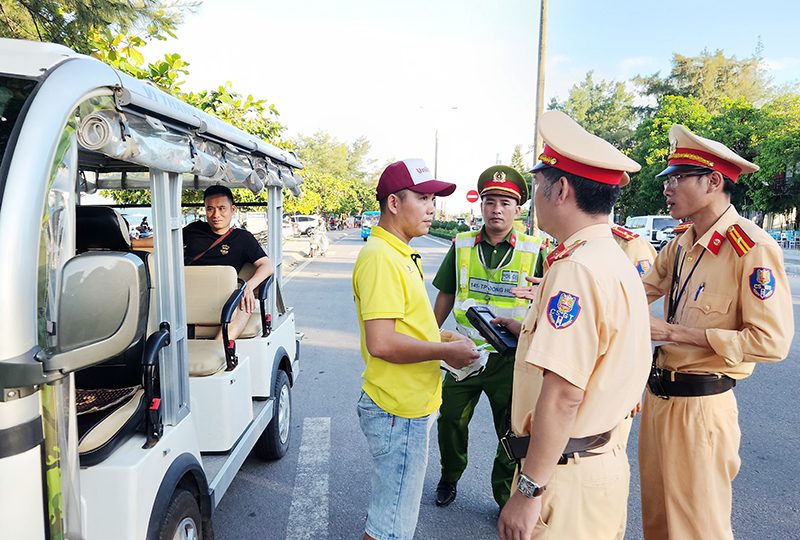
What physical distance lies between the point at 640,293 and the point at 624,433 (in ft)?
1.76

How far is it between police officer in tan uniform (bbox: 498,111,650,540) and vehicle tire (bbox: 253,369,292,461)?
239 centimetres

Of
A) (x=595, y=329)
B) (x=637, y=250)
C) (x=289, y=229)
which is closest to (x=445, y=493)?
(x=637, y=250)

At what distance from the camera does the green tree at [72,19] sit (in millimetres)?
5488

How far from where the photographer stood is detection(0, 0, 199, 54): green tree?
5488 millimetres

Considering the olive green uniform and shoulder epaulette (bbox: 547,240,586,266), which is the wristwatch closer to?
shoulder epaulette (bbox: 547,240,586,266)

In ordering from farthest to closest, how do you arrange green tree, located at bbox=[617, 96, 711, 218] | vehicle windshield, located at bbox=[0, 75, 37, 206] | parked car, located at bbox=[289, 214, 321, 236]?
parked car, located at bbox=[289, 214, 321, 236], green tree, located at bbox=[617, 96, 711, 218], vehicle windshield, located at bbox=[0, 75, 37, 206]

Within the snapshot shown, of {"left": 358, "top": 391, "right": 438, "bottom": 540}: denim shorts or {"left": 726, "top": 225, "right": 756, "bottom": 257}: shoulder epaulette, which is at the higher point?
{"left": 726, "top": 225, "right": 756, "bottom": 257}: shoulder epaulette

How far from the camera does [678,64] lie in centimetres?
4244

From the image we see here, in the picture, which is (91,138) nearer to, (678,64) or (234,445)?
(234,445)

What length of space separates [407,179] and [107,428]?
145cm

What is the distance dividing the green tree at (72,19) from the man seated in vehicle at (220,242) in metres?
3.10

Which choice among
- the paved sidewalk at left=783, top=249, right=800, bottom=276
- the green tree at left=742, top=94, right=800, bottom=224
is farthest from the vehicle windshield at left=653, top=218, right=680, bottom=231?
the paved sidewalk at left=783, top=249, right=800, bottom=276

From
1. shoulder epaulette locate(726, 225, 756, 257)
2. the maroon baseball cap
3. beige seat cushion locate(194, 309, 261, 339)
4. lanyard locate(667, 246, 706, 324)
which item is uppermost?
the maroon baseball cap

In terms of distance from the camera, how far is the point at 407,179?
209cm
